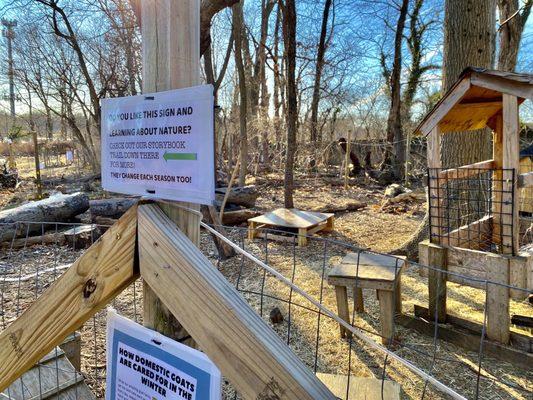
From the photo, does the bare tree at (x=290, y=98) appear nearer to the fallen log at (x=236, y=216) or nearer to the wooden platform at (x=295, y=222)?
the fallen log at (x=236, y=216)

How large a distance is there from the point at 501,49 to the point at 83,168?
20.0 metres

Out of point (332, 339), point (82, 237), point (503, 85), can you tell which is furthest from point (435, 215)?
point (82, 237)

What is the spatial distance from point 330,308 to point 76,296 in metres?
3.38

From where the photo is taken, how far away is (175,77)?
98 centimetres

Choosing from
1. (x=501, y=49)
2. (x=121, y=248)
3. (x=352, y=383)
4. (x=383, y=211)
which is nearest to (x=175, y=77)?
(x=121, y=248)

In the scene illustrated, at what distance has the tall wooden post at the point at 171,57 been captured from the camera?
961 millimetres

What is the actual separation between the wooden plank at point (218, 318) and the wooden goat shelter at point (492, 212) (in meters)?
2.04

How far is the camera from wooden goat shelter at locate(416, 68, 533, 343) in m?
2.90

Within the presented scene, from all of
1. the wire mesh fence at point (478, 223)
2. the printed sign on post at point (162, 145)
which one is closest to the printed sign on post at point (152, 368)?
the printed sign on post at point (162, 145)

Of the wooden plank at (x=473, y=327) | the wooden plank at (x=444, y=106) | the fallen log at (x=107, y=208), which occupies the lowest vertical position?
the wooden plank at (x=473, y=327)

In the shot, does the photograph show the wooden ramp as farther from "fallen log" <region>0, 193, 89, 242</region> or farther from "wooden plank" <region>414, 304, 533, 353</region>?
"fallen log" <region>0, 193, 89, 242</region>

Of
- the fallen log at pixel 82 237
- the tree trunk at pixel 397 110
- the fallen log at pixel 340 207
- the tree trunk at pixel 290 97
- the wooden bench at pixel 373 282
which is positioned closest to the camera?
the wooden bench at pixel 373 282

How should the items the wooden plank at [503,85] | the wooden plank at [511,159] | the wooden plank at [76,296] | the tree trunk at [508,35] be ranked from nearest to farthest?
the wooden plank at [76,296] < the wooden plank at [503,85] < the wooden plank at [511,159] < the tree trunk at [508,35]

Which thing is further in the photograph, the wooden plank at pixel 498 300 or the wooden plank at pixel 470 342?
the wooden plank at pixel 470 342
